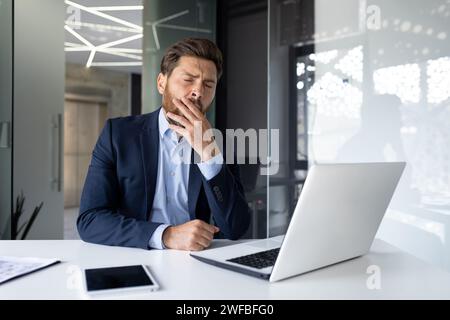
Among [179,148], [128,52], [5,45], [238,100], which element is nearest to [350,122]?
[238,100]

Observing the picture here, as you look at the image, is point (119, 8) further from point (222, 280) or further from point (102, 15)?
point (222, 280)

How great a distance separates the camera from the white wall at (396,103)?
251 centimetres

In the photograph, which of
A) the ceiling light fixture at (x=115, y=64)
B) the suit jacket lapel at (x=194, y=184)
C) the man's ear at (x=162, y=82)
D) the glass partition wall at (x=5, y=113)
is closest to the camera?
A: the suit jacket lapel at (x=194, y=184)

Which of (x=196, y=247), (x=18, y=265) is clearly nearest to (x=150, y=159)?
(x=196, y=247)

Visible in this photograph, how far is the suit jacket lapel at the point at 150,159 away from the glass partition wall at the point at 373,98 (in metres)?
1.78

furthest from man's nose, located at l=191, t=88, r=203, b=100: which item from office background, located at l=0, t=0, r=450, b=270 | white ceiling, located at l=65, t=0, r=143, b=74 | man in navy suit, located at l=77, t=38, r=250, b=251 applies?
white ceiling, located at l=65, t=0, r=143, b=74

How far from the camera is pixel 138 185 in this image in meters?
1.51

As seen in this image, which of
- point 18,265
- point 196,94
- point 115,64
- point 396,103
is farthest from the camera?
point 115,64

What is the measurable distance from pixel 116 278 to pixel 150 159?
0.69 meters

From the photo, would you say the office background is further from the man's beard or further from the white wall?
the man's beard

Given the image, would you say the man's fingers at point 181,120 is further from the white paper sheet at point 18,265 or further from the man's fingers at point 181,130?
the white paper sheet at point 18,265

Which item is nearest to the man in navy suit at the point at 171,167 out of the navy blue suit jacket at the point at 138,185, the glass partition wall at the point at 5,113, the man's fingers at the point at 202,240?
the navy blue suit jacket at the point at 138,185

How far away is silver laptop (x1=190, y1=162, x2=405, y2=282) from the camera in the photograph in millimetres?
814

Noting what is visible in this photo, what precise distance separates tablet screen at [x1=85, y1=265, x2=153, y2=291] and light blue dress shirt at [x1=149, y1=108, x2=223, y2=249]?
593 millimetres
